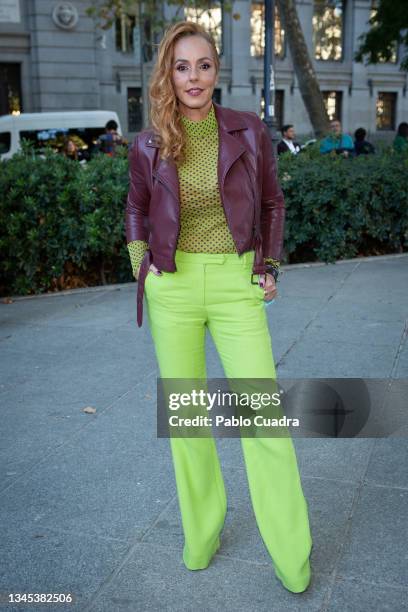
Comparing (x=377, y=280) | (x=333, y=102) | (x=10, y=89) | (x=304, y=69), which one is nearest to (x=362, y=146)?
(x=304, y=69)

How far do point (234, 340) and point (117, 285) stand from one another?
5850mm

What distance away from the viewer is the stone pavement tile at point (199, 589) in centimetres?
283

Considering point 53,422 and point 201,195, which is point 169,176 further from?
point 53,422

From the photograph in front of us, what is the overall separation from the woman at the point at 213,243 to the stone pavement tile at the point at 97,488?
2.85 ft

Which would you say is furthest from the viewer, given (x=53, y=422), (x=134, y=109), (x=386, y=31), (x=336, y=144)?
(x=134, y=109)

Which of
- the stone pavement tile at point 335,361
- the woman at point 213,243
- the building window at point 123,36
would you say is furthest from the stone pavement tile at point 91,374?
the building window at point 123,36

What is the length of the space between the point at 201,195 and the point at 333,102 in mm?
33735

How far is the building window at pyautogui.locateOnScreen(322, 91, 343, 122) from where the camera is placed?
3447 cm

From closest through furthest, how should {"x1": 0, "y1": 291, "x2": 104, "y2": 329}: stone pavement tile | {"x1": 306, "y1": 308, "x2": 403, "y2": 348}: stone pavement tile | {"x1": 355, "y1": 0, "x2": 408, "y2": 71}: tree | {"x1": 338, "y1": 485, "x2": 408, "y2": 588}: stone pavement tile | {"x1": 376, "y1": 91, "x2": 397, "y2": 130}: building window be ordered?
{"x1": 338, "y1": 485, "x2": 408, "y2": 588}: stone pavement tile → {"x1": 306, "y1": 308, "x2": 403, "y2": 348}: stone pavement tile → {"x1": 0, "y1": 291, "x2": 104, "y2": 329}: stone pavement tile → {"x1": 355, "y1": 0, "x2": 408, "y2": 71}: tree → {"x1": 376, "y1": 91, "x2": 397, "y2": 130}: building window

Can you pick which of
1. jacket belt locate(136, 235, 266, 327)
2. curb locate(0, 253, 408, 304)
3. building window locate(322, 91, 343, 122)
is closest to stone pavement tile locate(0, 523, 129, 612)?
jacket belt locate(136, 235, 266, 327)

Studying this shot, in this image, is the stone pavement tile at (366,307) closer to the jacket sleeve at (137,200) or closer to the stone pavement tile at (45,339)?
the stone pavement tile at (45,339)

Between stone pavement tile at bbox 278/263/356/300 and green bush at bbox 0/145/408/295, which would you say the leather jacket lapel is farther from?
green bush at bbox 0/145/408/295

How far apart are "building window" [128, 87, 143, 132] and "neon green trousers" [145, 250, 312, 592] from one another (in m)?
28.0

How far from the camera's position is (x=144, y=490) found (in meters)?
3.76
